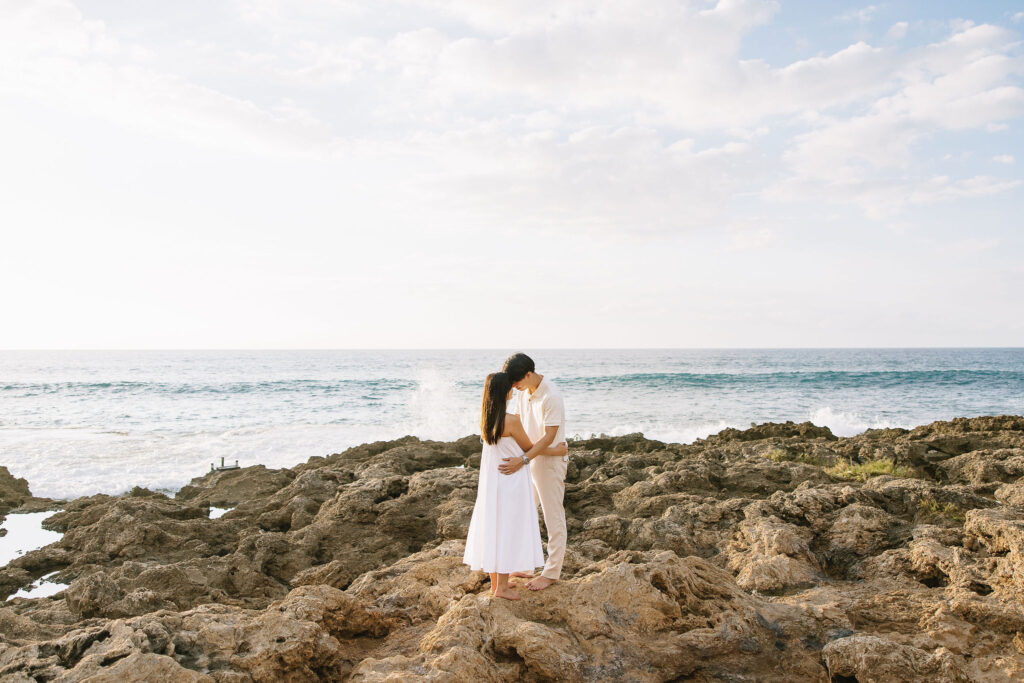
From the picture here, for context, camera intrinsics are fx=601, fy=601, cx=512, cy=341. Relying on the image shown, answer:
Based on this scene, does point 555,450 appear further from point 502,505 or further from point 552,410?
point 502,505

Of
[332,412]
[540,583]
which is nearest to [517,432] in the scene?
[540,583]

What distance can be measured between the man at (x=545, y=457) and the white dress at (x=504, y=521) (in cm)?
10

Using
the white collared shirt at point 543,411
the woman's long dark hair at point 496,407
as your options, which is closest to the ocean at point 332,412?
the white collared shirt at point 543,411

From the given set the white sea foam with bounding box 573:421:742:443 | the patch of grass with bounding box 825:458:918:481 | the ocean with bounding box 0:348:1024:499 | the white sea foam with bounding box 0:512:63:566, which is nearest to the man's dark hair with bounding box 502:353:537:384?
the patch of grass with bounding box 825:458:918:481

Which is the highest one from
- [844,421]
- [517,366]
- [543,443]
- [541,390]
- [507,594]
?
[517,366]

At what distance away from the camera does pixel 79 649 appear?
369 centimetres

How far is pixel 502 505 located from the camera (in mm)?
4504

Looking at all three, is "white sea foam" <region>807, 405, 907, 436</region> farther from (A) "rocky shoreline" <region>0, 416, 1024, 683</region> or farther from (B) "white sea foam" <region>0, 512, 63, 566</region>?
(B) "white sea foam" <region>0, 512, 63, 566</region>

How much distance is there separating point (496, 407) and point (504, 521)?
849 mm

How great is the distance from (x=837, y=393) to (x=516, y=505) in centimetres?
4130

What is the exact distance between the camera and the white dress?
4387 mm

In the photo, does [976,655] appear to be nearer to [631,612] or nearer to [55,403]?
[631,612]

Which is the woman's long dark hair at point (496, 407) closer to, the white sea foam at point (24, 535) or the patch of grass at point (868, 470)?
the patch of grass at point (868, 470)

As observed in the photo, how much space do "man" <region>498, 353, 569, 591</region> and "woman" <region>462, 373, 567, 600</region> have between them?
85mm
